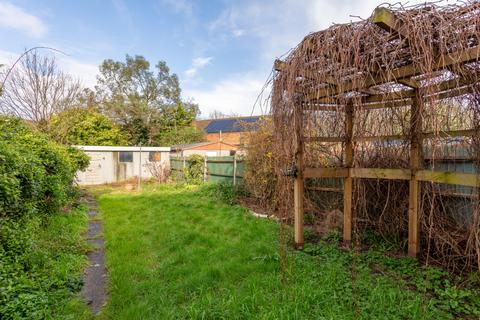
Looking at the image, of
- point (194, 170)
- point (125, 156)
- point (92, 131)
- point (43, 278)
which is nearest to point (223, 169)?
point (194, 170)

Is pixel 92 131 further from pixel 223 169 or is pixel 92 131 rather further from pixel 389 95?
pixel 389 95

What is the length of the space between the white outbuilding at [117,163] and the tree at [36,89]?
2.28 metres

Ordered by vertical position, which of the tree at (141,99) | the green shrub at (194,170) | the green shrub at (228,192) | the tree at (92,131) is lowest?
the green shrub at (228,192)

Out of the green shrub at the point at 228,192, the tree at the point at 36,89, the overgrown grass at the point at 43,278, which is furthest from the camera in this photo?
the tree at the point at 36,89

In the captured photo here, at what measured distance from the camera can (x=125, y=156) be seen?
13812mm

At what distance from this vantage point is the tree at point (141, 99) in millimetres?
21672

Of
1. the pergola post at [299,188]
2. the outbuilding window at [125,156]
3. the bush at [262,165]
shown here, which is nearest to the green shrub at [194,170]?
the bush at [262,165]

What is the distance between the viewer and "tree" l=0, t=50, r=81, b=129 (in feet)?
33.7

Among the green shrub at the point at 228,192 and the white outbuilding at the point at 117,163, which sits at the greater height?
the white outbuilding at the point at 117,163

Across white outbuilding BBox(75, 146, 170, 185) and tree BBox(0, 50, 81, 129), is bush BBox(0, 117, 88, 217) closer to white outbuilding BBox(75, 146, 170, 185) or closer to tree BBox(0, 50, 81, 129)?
tree BBox(0, 50, 81, 129)

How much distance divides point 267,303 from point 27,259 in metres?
2.26

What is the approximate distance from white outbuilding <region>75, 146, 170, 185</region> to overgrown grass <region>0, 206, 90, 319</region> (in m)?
9.23

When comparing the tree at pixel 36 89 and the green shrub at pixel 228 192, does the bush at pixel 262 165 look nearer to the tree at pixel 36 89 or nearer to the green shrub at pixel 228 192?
the green shrub at pixel 228 192

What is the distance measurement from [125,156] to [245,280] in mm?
12570
